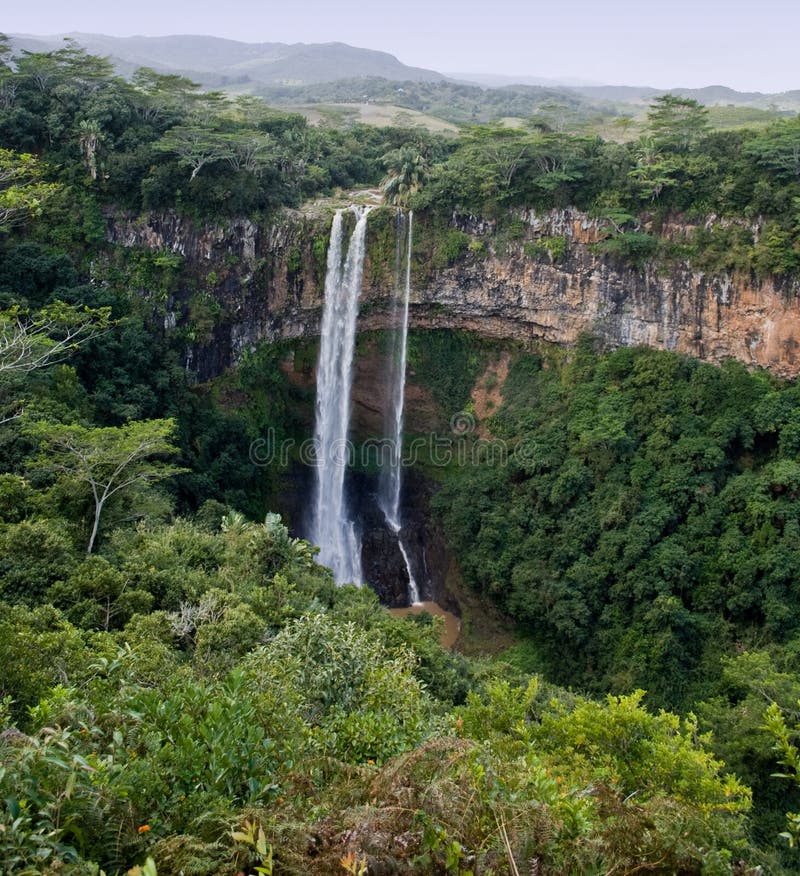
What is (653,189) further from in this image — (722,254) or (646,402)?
(646,402)

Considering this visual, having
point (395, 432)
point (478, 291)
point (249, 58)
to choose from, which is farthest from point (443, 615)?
point (249, 58)

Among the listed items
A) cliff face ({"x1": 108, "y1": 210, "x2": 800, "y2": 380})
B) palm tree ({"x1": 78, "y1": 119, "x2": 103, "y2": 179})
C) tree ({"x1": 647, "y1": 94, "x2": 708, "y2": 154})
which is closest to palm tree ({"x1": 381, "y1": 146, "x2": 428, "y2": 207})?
cliff face ({"x1": 108, "y1": 210, "x2": 800, "y2": 380})

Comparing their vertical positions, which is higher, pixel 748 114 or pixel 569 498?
pixel 748 114

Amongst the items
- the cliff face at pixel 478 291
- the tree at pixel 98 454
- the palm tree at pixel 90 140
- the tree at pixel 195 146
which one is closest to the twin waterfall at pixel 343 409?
the cliff face at pixel 478 291

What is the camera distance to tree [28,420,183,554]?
14.2m

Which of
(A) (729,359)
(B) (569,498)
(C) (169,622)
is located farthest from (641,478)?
(C) (169,622)

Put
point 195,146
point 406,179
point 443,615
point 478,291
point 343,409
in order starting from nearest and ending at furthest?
point 195,146
point 443,615
point 406,179
point 478,291
point 343,409

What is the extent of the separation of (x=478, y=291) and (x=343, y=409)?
6.10 m

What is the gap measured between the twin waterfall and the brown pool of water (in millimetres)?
541

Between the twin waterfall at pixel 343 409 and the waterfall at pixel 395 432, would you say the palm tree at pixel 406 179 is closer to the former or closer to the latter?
the twin waterfall at pixel 343 409

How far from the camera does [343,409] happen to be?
27.3 metres

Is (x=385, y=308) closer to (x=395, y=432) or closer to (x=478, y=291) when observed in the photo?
(x=478, y=291)

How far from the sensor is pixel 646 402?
23156mm

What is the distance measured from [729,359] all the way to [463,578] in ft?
33.2
